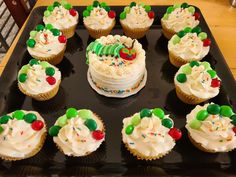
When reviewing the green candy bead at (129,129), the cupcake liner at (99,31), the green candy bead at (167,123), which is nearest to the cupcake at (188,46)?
the cupcake liner at (99,31)

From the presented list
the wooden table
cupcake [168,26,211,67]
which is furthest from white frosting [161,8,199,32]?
the wooden table

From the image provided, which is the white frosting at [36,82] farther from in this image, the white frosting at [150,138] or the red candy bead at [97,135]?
the white frosting at [150,138]

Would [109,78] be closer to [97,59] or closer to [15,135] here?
[97,59]

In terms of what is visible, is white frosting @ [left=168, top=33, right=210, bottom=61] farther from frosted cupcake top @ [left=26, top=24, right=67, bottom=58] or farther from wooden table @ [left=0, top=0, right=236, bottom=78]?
frosted cupcake top @ [left=26, top=24, right=67, bottom=58]

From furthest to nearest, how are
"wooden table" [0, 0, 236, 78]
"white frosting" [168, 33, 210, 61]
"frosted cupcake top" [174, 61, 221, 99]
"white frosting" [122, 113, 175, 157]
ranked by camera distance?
"wooden table" [0, 0, 236, 78] < "white frosting" [168, 33, 210, 61] < "frosted cupcake top" [174, 61, 221, 99] < "white frosting" [122, 113, 175, 157]

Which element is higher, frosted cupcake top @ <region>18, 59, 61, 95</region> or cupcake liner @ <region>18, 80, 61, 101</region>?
frosted cupcake top @ <region>18, 59, 61, 95</region>

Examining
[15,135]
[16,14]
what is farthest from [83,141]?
[16,14]
